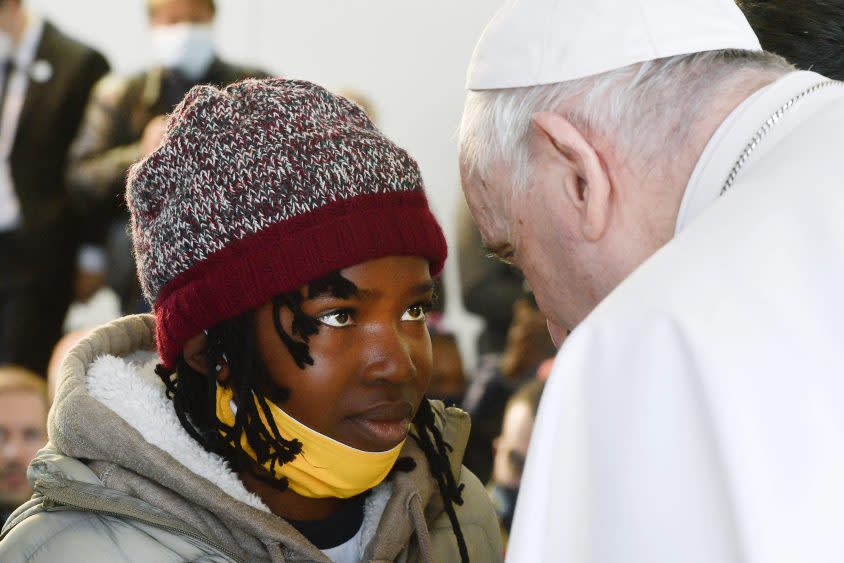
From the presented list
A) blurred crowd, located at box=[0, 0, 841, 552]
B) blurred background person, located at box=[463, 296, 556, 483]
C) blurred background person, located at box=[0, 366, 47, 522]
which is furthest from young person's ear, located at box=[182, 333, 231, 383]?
blurred background person, located at box=[463, 296, 556, 483]

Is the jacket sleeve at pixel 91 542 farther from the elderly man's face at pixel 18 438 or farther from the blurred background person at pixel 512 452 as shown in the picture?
the blurred background person at pixel 512 452

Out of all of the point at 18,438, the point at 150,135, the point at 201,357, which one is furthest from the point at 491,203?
the point at 150,135

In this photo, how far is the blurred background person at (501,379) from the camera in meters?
5.30

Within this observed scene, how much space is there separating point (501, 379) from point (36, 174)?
225cm

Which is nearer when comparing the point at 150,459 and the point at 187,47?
the point at 150,459

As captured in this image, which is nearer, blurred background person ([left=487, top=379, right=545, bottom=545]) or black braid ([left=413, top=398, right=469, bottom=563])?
black braid ([left=413, top=398, right=469, bottom=563])

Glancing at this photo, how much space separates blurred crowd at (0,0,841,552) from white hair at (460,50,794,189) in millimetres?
3198

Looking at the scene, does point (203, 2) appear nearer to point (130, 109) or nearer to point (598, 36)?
point (130, 109)

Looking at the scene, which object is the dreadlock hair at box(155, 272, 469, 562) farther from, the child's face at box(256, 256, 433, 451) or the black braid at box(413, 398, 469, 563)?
the black braid at box(413, 398, 469, 563)

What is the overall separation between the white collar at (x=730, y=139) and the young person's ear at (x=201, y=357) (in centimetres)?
100

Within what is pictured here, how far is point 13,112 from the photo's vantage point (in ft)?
17.5

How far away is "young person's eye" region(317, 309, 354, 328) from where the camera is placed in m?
2.18

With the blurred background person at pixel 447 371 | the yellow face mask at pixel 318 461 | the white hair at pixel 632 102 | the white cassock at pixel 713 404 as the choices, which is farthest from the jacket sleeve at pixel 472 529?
the blurred background person at pixel 447 371

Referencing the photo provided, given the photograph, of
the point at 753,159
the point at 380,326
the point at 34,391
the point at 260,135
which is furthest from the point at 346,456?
the point at 34,391
